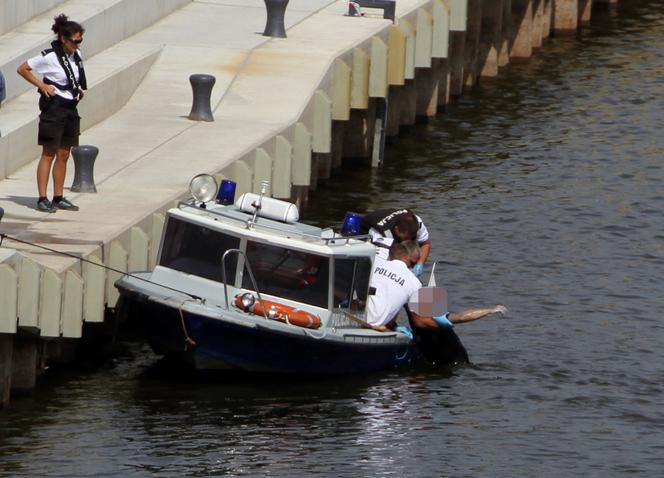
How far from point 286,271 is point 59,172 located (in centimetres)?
289

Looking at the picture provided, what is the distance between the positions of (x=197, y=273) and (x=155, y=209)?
1379mm

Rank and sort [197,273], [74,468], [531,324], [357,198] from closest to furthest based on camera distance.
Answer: [74,468]
[197,273]
[531,324]
[357,198]

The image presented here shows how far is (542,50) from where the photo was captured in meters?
39.9

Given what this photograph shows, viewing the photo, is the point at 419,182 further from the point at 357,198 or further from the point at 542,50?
the point at 542,50

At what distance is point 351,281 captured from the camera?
18.1 m

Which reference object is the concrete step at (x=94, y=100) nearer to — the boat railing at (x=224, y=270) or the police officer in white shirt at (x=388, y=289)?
the boat railing at (x=224, y=270)

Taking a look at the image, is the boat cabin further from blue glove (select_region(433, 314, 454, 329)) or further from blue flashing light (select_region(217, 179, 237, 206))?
blue glove (select_region(433, 314, 454, 329))

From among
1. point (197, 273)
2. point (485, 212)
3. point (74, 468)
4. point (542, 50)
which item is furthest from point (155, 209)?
point (542, 50)

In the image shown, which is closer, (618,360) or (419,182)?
(618,360)

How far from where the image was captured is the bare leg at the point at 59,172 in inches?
749

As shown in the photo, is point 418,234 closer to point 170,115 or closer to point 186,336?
point 186,336

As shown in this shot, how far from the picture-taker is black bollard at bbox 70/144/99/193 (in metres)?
19.7

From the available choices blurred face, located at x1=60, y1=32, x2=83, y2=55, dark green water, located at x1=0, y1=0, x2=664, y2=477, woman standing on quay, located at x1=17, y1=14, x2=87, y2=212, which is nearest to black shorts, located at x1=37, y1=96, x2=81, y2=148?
woman standing on quay, located at x1=17, y1=14, x2=87, y2=212

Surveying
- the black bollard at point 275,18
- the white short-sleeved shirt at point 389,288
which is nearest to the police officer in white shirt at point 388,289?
the white short-sleeved shirt at point 389,288
